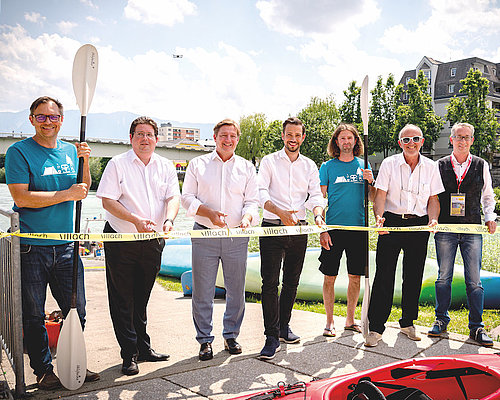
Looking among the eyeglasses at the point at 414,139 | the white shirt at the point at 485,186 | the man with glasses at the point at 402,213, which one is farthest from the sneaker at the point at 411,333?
the eyeglasses at the point at 414,139

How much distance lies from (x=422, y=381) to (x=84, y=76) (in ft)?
9.92

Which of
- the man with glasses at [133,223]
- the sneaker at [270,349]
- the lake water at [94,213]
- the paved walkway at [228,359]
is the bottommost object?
the lake water at [94,213]

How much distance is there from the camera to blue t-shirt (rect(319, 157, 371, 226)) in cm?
445

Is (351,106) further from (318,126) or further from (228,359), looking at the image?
(228,359)

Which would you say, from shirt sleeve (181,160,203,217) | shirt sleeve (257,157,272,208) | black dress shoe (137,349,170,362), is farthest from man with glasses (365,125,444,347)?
black dress shoe (137,349,170,362)

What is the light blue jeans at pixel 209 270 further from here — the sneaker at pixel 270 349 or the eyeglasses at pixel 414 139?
the eyeglasses at pixel 414 139

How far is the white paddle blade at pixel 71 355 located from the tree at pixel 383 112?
43387 mm

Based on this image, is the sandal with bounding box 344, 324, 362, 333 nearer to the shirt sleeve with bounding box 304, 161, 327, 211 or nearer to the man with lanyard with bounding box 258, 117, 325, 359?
the man with lanyard with bounding box 258, 117, 325, 359

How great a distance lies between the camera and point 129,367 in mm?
3490

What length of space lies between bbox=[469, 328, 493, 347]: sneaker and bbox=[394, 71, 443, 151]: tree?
39.3 metres

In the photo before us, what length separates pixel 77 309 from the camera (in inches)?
135

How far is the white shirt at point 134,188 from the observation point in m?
3.49

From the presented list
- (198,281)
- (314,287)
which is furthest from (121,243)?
(314,287)

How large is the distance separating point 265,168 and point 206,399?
6.42ft
